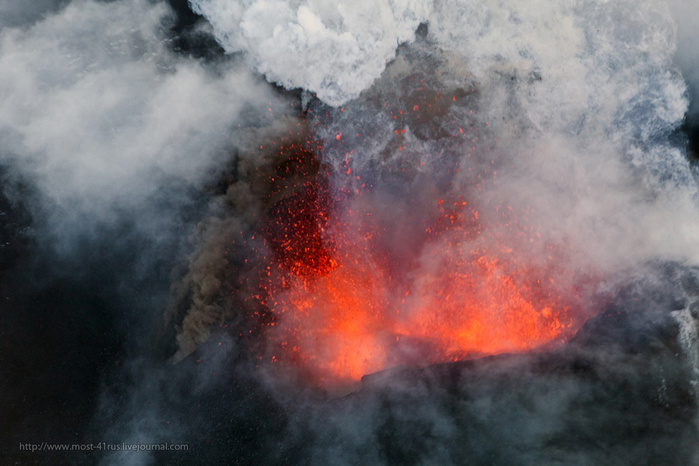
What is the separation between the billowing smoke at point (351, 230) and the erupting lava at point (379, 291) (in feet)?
0.10

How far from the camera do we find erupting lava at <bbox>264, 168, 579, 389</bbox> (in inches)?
237

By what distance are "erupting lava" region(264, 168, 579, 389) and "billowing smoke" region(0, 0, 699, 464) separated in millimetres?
29

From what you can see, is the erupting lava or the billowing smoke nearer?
the billowing smoke

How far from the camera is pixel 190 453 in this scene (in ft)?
19.3

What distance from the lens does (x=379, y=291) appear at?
6.07 meters

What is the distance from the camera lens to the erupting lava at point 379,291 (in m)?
6.01

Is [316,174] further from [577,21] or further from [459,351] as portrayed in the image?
[577,21]

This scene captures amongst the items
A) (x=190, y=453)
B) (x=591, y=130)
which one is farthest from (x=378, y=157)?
(x=190, y=453)

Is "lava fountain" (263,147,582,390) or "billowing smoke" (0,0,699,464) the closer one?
"billowing smoke" (0,0,699,464)

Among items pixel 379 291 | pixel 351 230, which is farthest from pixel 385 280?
pixel 351 230

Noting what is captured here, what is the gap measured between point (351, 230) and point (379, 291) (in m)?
0.88

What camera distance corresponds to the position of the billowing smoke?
18.8 feet

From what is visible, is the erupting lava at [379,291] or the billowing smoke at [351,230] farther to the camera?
the erupting lava at [379,291]

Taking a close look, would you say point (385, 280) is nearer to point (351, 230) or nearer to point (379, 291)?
point (379, 291)
